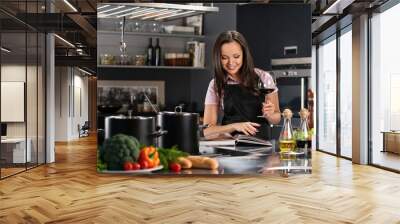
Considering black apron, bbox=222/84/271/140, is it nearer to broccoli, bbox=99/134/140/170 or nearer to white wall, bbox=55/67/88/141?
broccoli, bbox=99/134/140/170

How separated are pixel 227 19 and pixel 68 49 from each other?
7505mm

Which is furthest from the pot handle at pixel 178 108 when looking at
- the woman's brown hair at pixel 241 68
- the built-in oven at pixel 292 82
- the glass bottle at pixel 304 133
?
the glass bottle at pixel 304 133

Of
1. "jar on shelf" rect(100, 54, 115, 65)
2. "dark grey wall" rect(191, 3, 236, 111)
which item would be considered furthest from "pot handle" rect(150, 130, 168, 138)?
"jar on shelf" rect(100, 54, 115, 65)

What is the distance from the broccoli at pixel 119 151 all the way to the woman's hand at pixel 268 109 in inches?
58.5

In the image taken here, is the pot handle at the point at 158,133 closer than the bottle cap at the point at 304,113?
Yes

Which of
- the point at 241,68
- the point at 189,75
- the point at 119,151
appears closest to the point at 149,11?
the point at 189,75

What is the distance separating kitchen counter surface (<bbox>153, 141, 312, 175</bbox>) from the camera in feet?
16.5

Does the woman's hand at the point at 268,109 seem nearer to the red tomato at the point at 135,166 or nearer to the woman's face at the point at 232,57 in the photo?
the woman's face at the point at 232,57

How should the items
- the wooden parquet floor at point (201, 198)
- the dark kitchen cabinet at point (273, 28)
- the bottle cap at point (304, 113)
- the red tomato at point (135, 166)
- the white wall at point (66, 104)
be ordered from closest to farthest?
the wooden parquet floor at point (201, 198) < the red tomato at point (135, 166) < the dark kitchen cabinet at point (273, 28) < the bottle cap at point (304, 113) < the white wall at point (66, 104)

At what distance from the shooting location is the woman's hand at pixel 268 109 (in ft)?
16.5

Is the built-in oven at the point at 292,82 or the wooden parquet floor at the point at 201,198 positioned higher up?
the built-in oven at the point at 292,82

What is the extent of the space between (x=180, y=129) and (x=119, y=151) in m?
0.75

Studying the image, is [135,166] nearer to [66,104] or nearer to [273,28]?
[273,28]

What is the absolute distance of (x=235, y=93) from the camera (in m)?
4.98
